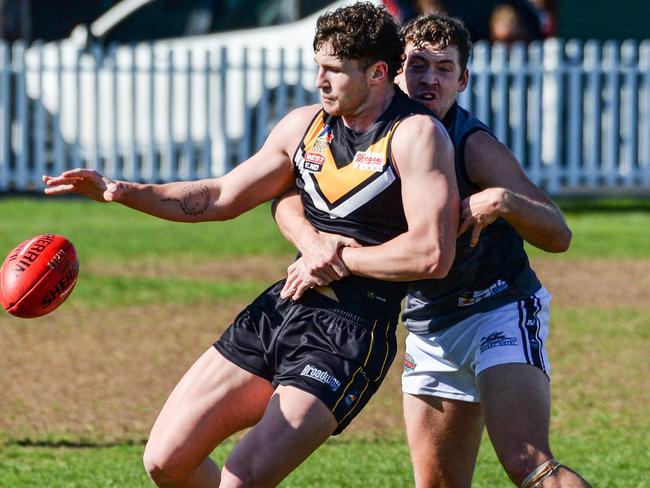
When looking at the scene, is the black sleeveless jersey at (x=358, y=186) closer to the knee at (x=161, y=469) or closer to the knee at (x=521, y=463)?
the knee at (x=521, y=463)

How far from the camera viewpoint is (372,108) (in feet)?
16.9

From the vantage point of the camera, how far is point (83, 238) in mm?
14547

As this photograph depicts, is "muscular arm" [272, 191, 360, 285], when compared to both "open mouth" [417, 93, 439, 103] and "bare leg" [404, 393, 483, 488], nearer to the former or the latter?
"open mouth" [417, 93, 439, 103]

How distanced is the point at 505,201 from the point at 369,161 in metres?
0.53

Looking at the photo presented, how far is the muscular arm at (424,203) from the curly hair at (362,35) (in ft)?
0.90

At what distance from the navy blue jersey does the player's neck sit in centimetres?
32

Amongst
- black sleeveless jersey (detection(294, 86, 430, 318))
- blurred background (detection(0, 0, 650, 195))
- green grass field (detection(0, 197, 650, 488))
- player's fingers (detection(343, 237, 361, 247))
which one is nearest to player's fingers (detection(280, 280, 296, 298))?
black sleeveless jersey (detection(294, 86, 430, 318))

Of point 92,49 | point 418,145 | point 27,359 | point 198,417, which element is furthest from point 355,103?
point 92,49

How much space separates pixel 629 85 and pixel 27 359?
35.2 feet

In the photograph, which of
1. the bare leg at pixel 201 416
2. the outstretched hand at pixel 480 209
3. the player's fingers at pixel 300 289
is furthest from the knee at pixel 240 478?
the outstretched hand at pixel 480 209

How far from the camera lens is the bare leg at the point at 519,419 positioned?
495 cm

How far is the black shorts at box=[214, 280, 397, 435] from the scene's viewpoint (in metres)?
5.03

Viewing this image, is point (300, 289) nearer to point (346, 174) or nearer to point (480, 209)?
point (346, 174)

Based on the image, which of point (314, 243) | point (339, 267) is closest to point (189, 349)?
point (314, 243)
